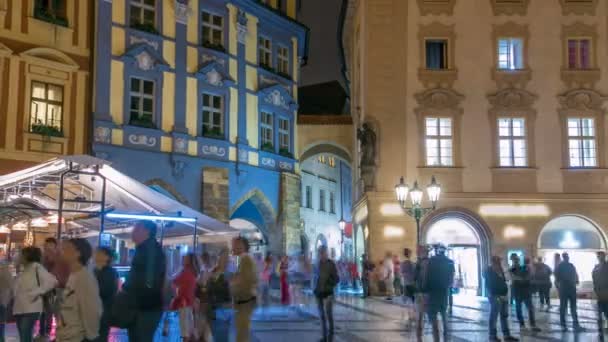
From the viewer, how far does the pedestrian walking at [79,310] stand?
719 centimetres

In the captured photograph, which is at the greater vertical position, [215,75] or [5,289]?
[215,75]

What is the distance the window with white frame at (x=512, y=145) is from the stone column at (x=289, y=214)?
33.3 feet

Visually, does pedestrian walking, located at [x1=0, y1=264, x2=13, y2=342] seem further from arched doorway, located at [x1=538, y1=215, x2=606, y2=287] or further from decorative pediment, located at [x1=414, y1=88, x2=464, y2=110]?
arched doorway, located at [x1=538, y1=215, x2=606, y2=287]

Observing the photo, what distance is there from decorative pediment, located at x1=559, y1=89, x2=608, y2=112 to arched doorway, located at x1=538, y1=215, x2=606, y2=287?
14.2ft

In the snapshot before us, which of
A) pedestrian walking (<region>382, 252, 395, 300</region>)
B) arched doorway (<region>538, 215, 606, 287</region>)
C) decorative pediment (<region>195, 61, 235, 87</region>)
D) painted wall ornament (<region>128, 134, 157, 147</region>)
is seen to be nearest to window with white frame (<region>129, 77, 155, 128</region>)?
painted wall ornament (<region>128, 134, 157, 147</region>)

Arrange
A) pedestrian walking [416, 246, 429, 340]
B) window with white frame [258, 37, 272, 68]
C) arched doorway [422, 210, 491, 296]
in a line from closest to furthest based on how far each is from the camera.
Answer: pedestrian walking [416, 246, 429, 340] < arched doorway [422, 210, 491, 296] < window with white frame [258, 37, 272, 68]

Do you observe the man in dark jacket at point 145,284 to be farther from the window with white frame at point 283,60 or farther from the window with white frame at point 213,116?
the window with white frame at point 283,60

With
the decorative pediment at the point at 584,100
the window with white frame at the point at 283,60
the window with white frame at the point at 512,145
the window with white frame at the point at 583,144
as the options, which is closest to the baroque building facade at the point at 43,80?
the window with white frame at the point at 283,60

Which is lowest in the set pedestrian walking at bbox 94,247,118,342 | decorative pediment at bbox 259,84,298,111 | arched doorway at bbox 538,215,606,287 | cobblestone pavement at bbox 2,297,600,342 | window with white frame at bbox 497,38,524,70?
cobblestone pavement at bbox 2,297,600,342

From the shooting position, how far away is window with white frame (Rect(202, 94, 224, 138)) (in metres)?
32.6

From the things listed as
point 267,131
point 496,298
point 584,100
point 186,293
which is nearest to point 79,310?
point 186,293

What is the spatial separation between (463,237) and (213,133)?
35.9 ft

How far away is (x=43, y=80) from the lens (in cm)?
2720

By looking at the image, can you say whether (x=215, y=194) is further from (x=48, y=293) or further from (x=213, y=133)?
(x=48, y=293)
